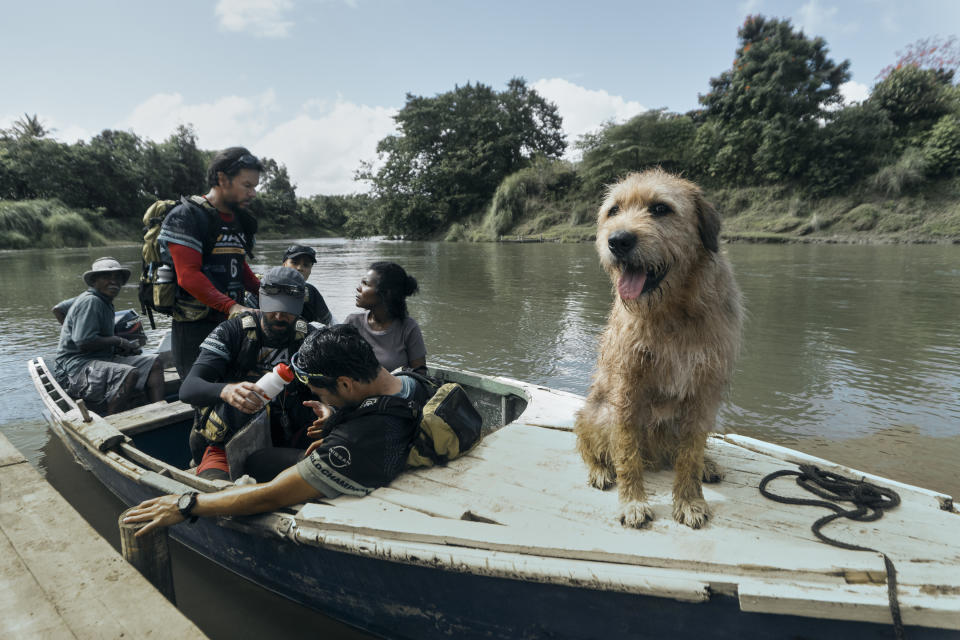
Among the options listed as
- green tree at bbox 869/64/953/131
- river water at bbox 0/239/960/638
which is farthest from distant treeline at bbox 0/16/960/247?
river water at bbox 0/239/960/638

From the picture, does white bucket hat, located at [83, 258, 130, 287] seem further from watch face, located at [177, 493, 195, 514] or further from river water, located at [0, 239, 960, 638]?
watch face, located at [177, 493, 195, 514]

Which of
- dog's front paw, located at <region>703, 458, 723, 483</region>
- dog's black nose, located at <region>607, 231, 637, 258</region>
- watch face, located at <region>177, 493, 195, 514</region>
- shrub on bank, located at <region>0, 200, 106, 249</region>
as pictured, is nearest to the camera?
dog's black nose, located at <region>607, 231, 637, 258</region>

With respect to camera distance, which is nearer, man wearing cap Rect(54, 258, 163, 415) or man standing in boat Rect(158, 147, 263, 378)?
man standing in boat Rect(158, 147, 263, 378)

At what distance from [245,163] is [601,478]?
3.48 meters

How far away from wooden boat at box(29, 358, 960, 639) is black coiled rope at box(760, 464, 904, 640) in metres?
0.03

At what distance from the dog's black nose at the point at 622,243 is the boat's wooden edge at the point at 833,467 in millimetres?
1684

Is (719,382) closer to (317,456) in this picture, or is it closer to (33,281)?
(317,456)

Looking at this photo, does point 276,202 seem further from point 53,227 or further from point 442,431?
point 442,431

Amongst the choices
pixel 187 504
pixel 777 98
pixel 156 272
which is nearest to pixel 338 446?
pixel 187 504

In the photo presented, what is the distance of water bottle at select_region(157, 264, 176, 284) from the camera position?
3.79m

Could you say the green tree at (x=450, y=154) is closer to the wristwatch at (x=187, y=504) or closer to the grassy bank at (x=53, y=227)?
the grassy bank at (x=53, y=227)

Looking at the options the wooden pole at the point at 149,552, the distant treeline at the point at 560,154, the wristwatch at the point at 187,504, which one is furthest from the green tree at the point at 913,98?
the wooden pole at the point at 149,552

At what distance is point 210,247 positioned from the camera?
3975 mm

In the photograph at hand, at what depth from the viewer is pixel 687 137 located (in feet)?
116
